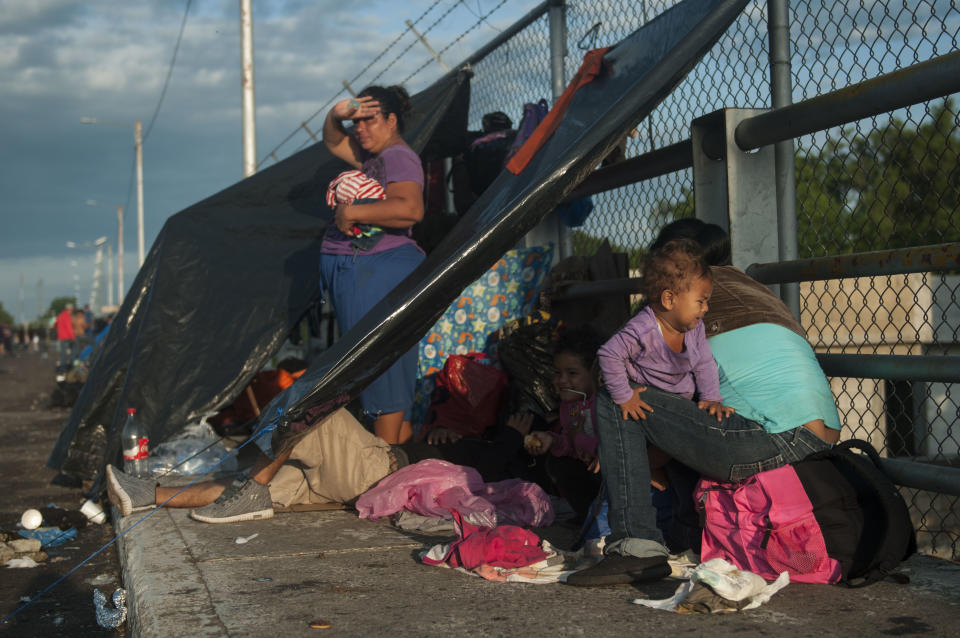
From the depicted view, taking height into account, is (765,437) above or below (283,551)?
above

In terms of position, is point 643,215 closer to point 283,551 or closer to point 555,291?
point 555,291

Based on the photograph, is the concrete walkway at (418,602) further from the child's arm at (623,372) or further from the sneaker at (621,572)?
the child's arm at (623,372)

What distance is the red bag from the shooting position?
462cm

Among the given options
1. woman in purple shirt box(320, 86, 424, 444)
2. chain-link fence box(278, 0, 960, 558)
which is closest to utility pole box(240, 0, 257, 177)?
chain-link fence box(278, 0, 960, 558)

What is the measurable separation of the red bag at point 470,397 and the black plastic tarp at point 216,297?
4.63 feet

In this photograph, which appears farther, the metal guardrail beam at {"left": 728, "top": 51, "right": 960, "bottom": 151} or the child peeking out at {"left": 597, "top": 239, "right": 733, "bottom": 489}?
the child peeking out at {"left": 597, "top": 239, "right": 733, "bottom": 489}

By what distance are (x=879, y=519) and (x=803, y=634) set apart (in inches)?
20.7

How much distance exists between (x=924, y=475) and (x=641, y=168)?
6.84ft

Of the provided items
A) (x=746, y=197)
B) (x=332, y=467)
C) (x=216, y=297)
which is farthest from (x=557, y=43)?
(x=332, y=467)

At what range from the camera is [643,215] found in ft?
16.2

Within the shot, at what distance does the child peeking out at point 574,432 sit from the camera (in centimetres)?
357

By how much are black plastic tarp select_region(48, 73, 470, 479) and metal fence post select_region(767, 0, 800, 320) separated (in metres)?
2.85

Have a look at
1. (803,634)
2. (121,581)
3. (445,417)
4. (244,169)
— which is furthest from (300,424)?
(244,169)

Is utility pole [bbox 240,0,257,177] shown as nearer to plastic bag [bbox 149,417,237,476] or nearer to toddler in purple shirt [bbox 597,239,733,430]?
plastic bag [bbox 149,417,237,476]
